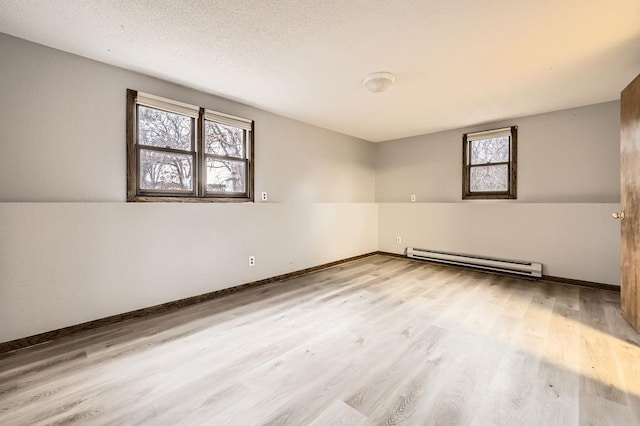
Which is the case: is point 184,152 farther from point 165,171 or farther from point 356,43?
point 356,43

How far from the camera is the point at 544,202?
→ 4133 mm

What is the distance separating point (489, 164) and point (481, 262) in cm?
162

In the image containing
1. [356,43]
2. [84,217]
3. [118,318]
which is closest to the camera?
[356,43]

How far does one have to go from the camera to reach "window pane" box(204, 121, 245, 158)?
346 centimetres

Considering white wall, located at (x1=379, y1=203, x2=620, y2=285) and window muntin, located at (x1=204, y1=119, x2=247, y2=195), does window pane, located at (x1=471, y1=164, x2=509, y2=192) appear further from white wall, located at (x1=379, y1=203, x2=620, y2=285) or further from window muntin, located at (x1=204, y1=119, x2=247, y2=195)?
window muntin, located at (x1=204, y1=119, x2=247, y2=195)

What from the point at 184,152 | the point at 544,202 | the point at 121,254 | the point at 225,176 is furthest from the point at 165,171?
the point at 544,202

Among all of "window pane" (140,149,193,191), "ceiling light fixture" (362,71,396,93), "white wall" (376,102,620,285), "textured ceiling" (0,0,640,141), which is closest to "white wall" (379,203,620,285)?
"white wall" (376,102,620,285)

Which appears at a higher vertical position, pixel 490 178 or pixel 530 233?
pixel 490 178

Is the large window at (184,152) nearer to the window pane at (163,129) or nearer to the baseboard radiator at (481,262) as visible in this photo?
the window pane at (163,129)

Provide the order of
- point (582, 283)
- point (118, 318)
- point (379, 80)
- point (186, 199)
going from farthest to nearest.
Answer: point (582, 283) → point (186, 199) → point (379, 80) → point (118, 318)

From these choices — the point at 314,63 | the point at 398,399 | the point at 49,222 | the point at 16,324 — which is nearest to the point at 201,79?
the point at 314,63

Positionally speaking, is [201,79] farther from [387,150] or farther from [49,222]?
[387,150]

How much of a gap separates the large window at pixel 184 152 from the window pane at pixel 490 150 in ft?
12.3

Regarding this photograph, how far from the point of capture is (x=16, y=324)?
2.19 metres
